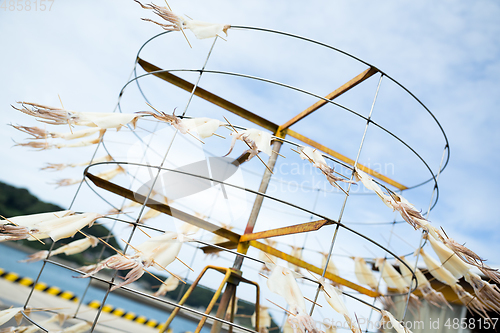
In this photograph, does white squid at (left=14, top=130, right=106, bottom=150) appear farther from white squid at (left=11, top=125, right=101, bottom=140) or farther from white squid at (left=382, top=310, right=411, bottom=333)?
white squid at (left=382, top=310, right=411, bottom=333)

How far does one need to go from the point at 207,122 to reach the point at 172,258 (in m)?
0.97

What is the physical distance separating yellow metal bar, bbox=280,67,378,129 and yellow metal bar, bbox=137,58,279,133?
0.22 meters

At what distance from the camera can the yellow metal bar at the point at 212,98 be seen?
3.79 meters

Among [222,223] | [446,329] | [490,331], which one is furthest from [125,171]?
[490,331]

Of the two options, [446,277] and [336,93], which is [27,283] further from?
[446,277]

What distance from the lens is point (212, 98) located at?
392 cm

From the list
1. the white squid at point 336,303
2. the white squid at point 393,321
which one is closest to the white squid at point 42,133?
the white squid at point 336,303

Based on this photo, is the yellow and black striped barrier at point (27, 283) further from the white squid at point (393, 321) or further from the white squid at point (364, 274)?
the white squid at point (393, 321)

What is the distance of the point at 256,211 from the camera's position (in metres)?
3.61

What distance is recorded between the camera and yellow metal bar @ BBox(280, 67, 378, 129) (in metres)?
2.95

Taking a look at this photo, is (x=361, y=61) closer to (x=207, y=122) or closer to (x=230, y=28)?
(x=230, y=28)

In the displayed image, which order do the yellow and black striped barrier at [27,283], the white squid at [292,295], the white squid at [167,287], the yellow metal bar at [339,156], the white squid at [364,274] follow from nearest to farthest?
the white squid at [292,295] → the yellow metal bar at [339,156] → the white squid at [364,274] → the white squid at [167,287] → the yellow and black striped barrier at [27,283]

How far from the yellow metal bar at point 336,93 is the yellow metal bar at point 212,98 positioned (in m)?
0.22

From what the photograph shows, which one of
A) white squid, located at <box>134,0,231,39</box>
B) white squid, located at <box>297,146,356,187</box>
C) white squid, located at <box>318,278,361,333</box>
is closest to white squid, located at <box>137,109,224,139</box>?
white squid, located at <box>297,146,356,187</box>
